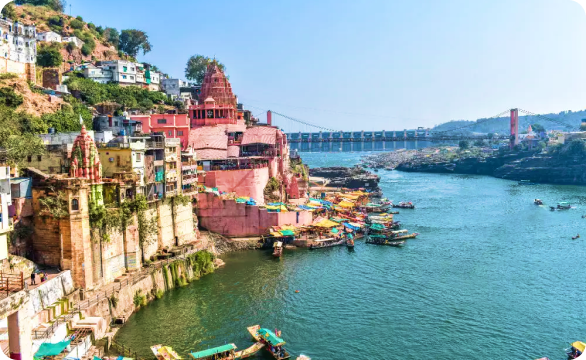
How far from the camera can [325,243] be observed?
29.8 metres

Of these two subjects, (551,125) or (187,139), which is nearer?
(187,139)

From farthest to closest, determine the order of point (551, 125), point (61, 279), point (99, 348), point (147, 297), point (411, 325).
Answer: point (551, 125) < point (147, 297) < point (411, 325) < point (61, 279) < point (99, 348)

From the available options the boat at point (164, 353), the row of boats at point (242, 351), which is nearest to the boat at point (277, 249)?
the row of boats at point (242, 351)

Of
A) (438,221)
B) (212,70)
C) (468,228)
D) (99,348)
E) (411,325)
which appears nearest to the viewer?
(99,348)

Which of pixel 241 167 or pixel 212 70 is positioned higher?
pixel 212 70

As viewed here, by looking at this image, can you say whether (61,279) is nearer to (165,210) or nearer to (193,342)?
(193,342)

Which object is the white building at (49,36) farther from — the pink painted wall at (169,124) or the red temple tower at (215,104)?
the pink painted wall at (169,124)

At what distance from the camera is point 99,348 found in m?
15.8

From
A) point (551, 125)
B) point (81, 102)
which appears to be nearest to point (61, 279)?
point (81, 102)

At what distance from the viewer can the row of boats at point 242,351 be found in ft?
52.0

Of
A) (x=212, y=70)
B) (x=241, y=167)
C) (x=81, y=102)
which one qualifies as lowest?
(x=241, y=167)

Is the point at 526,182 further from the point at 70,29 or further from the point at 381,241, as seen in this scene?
the point at 70,29

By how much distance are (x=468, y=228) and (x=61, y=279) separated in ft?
88.4

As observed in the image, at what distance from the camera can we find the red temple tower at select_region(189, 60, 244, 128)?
39.2 metres
